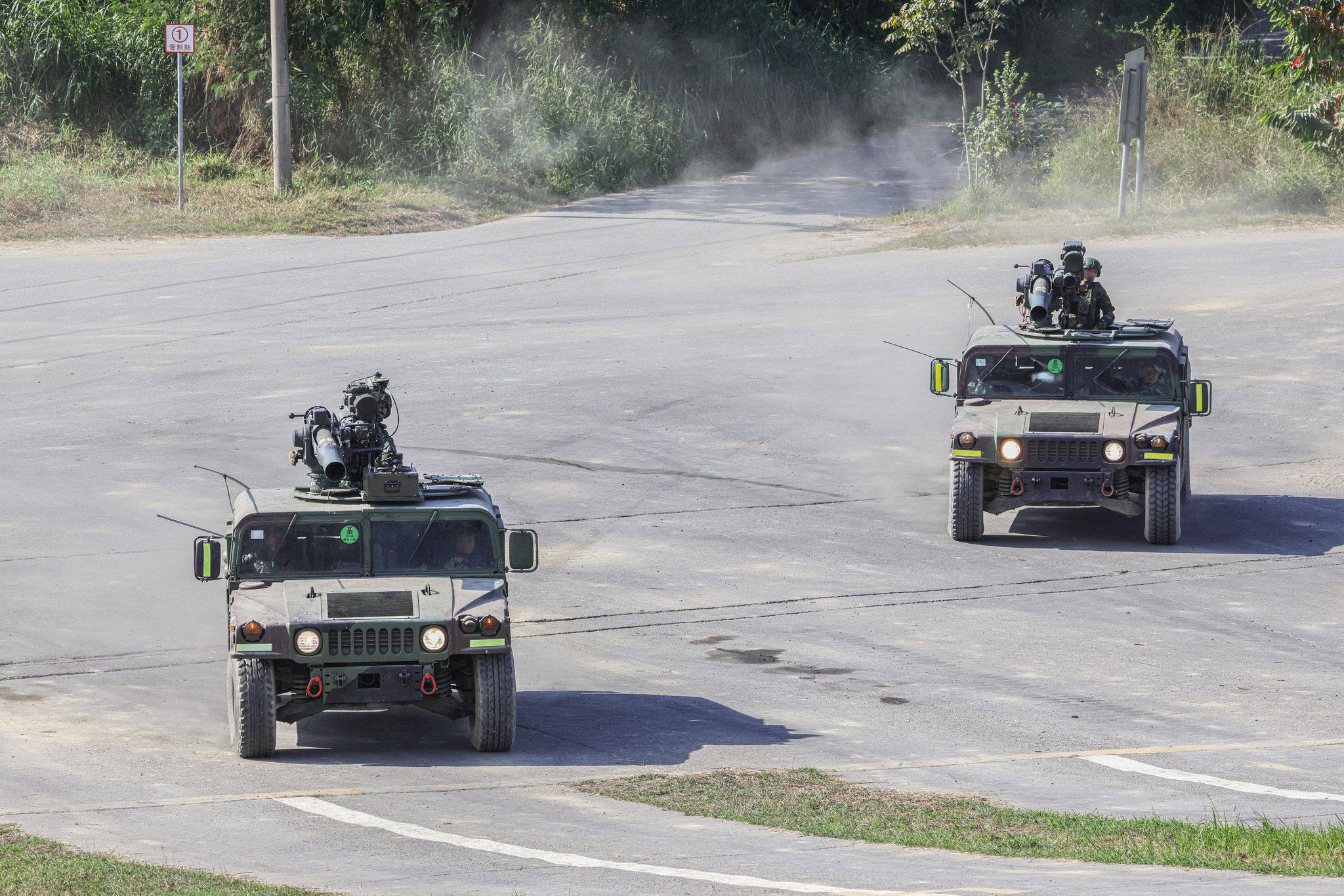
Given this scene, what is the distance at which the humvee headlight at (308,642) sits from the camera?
977cm

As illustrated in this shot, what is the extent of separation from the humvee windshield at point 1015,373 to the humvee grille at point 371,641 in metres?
7.43

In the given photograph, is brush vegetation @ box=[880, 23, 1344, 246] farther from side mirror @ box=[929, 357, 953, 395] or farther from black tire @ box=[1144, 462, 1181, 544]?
black tire @ box=[1144, 462, 1181, 544]

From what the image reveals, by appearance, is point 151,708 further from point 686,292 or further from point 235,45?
point 235,45

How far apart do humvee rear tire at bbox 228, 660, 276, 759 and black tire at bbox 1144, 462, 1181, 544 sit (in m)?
7.98

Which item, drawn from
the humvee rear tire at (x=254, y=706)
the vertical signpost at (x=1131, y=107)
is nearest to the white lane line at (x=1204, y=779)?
the humvee rear tire at (x=254, y=706)

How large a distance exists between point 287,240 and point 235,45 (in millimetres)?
6615

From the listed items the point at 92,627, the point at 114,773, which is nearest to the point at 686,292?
the point at 92,627

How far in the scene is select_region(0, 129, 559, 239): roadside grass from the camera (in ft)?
104

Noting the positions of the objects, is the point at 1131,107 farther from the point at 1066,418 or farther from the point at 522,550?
the point at 522,550

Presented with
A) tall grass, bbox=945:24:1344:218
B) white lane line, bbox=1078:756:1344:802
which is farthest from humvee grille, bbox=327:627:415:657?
tall grass, bbox=945:24:1344:218

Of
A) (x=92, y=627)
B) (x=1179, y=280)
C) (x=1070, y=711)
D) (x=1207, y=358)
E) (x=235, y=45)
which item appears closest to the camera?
(x=1070, y=711)

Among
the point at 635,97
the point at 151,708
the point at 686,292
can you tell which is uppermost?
the point at 635,97

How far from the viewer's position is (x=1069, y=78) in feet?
157

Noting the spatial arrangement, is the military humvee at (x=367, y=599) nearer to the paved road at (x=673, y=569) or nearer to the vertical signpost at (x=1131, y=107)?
the paved road at (x=673, y=569)
